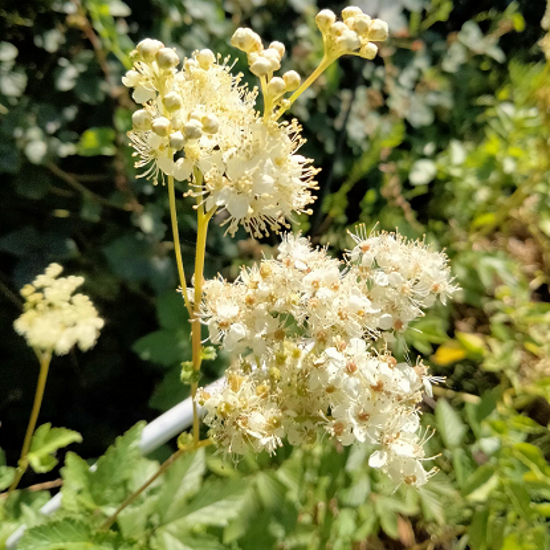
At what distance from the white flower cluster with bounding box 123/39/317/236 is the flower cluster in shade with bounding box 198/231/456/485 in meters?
0.12

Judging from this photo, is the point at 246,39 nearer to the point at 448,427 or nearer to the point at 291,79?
the point at 291,79

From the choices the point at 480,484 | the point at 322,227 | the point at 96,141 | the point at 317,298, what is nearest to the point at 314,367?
the point at 317,298

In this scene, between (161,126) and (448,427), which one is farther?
(448,427)

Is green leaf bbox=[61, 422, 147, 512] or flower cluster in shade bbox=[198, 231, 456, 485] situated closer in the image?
flower cluster in shade bbox=[198, 231, 456, 485]

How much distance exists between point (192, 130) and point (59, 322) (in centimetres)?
37

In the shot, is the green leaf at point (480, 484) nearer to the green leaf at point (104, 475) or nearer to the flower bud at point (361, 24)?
the green leaf at point (104, 475)

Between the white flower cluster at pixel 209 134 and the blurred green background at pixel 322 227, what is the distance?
1.76ft

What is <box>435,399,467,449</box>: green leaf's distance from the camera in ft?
3.25

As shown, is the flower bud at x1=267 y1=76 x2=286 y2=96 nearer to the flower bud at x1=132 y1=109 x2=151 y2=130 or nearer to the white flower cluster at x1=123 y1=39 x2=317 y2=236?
the white flower cluster at x1=123 y1=39 x2=317 y2=236

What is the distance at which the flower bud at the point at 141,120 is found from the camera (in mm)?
520

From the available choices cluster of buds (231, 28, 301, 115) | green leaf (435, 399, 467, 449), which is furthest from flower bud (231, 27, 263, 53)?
green leaf (435, 399, 467, 449)

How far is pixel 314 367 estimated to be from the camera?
1.91 feet

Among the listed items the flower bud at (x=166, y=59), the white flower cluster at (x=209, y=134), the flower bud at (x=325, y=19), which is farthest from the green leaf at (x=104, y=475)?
the flower bud at (x=325, y=19)

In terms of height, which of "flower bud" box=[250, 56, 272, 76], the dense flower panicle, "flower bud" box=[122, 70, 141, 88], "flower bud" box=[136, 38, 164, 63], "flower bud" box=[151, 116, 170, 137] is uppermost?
"flower bud" box=[136, 38, 164, 63]
